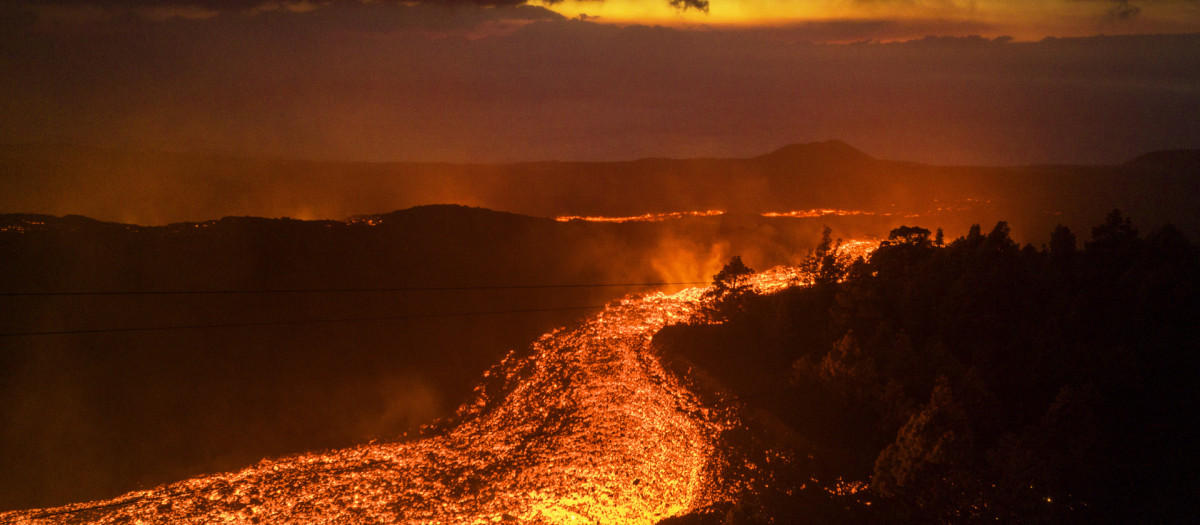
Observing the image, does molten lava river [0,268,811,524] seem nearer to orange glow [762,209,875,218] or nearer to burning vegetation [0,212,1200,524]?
burning vegetation [0,212,1200,524]

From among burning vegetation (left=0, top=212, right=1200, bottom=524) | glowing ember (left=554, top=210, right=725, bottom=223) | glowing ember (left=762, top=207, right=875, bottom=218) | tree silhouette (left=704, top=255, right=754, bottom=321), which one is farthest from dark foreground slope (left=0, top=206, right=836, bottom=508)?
glowing ember (left=762, top=207, right=875, bottom=218)

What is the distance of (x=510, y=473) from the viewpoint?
59.6ft

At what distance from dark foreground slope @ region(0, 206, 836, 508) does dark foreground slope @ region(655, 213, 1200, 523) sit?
9244mm

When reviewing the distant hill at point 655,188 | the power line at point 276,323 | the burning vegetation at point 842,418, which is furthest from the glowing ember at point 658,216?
the burning vegetation at point 842,418

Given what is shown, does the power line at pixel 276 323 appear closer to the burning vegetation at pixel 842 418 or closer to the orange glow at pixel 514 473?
the burning vegetation at pixel 842 418

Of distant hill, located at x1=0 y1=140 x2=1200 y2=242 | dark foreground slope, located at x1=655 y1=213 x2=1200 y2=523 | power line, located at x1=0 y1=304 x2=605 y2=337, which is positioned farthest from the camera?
distant hill, located at x1=0 y1=140 x2=1200 y2=242

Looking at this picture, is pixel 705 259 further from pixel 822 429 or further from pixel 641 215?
pixel 822 429

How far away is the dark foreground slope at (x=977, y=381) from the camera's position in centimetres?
1449

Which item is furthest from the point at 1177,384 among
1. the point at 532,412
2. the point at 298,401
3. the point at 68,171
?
the point at 68,171

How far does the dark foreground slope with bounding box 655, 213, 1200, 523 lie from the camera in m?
14.5

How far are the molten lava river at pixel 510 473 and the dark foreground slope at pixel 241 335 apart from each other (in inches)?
63.3

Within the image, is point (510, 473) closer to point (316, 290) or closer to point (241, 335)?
point (241, 335)

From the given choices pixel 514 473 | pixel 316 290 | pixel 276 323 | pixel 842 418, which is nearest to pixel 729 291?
pixel 842 418

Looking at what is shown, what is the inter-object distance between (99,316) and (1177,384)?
108 ft
